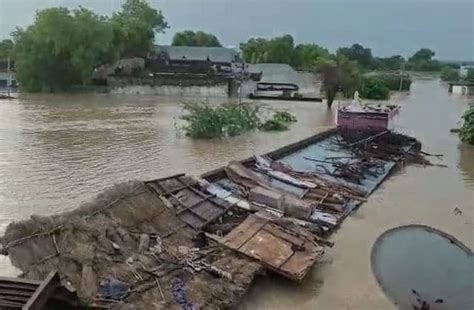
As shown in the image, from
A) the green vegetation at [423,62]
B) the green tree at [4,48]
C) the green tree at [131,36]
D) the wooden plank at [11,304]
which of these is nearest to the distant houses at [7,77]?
the green tree at [4,48]

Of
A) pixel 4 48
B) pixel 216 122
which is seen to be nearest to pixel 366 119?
pixel 216 122

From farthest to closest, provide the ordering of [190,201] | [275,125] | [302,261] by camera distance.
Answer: [275,125] → [190,201] → [302,261]

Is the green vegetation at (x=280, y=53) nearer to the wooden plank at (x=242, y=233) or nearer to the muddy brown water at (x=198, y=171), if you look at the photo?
the muddy brown water at (x=198, y=171)

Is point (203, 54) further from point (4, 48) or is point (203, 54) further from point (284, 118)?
point (284, 118)

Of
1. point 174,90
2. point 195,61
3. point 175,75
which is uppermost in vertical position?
point 195,61

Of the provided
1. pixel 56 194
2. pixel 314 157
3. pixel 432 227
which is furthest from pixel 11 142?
pixel 432 227

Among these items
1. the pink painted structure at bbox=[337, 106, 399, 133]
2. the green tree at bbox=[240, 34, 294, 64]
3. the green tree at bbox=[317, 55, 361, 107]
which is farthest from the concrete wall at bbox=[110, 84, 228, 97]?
the green tree at bbox=[240, 34, 294, 64]

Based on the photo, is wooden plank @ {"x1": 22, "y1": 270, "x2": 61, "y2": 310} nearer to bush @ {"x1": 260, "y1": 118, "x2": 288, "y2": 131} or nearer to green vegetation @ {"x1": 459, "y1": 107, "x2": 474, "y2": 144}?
bush @ {"x1": 260, "y1": 118, "x2": 288, "y2": 131}
